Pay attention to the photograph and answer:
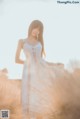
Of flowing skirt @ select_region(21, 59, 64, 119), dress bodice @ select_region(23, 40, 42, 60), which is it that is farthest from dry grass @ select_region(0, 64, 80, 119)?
dress bodice @ select_region(23, 40, 42, 60)

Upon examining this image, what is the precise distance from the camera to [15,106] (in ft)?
6.77

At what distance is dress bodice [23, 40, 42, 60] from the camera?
6.89 ft

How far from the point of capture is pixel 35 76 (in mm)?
2104

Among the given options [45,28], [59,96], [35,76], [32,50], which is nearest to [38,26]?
[45,28]

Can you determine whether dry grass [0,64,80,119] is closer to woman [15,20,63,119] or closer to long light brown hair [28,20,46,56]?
woman [15,20,63,119]

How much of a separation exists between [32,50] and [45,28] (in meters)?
0.16

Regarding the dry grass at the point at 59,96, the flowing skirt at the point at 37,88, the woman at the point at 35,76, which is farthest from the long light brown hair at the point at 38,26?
the dry grass at the point at 59,96

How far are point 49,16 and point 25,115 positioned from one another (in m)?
0.60

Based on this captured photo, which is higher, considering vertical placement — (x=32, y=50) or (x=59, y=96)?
(x=32, y=50)

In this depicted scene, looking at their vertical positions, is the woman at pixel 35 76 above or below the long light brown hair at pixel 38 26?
below

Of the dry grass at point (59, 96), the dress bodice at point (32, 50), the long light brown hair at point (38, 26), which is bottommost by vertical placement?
the dry grass at point (59, 96)

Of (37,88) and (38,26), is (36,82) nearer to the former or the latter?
(37,88)

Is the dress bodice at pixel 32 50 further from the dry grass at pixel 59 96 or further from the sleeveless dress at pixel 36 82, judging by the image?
the dry grass at pixel 59 96

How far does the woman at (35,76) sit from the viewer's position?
2082mm
